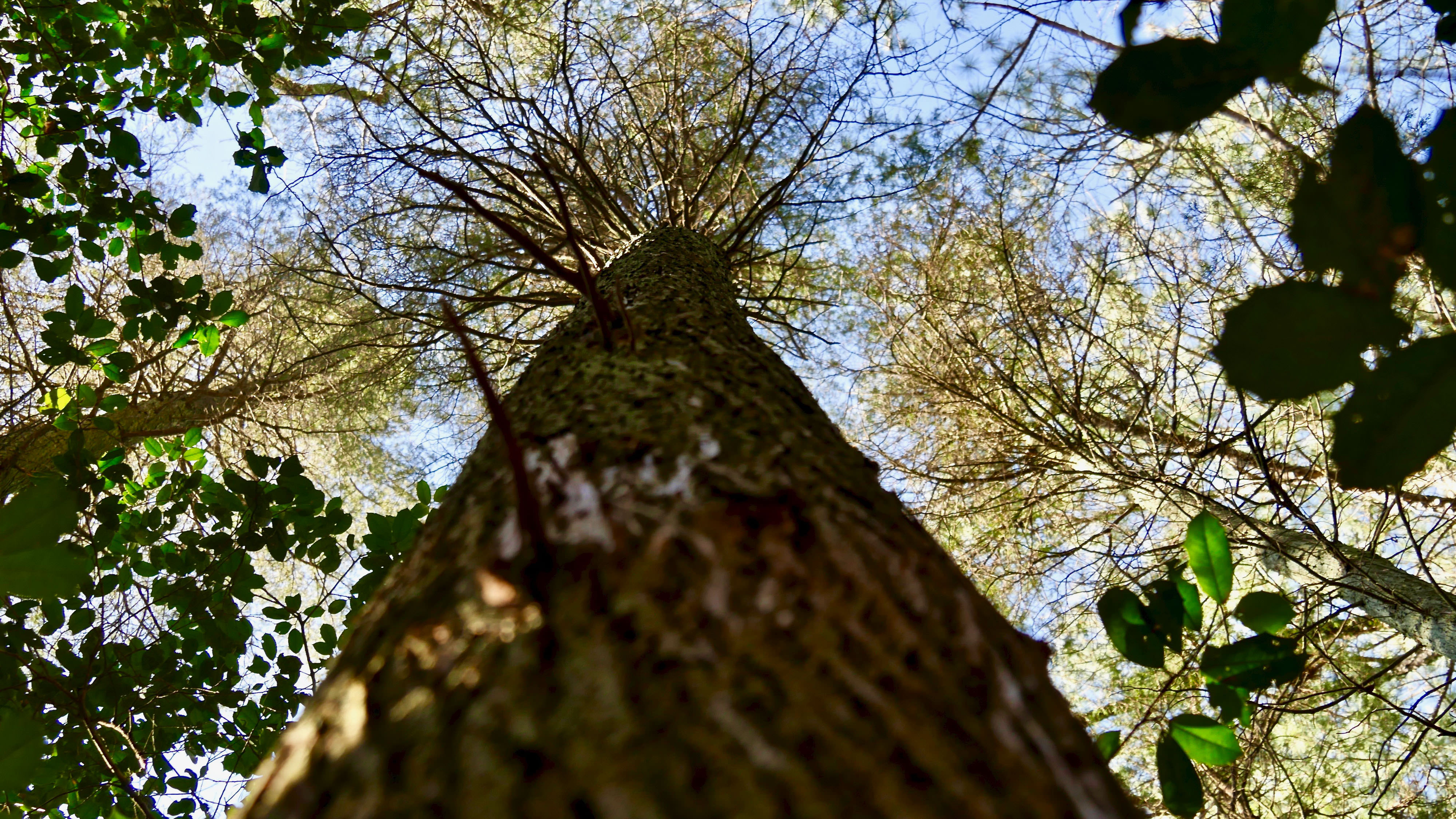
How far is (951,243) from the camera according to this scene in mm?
5355

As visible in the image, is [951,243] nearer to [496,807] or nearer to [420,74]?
[420,74]

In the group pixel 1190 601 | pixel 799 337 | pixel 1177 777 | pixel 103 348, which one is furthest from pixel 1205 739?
pixel 799 337

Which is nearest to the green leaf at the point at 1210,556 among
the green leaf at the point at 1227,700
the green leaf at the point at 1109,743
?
the green leaf at the point at 1227,700

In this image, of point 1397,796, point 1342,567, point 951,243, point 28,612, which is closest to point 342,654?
point 28,612

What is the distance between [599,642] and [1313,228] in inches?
21.2

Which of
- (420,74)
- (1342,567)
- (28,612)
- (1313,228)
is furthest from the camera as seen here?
(420,74)

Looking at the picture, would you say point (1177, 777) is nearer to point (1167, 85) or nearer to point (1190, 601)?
point (1190, 601)

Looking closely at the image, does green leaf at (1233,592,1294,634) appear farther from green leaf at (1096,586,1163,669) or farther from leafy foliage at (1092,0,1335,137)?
leafy foliage at (1092,0,1335,137)

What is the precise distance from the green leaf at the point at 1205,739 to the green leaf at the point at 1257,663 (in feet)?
0.19

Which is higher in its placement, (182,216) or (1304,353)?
(182,216)

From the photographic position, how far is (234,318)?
2582 millimetres

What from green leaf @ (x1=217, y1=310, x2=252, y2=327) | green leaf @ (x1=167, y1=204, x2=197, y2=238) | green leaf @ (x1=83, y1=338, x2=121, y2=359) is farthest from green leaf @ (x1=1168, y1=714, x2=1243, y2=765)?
green leaf @ (x1=167, y1=204, x2=197, y2=238)

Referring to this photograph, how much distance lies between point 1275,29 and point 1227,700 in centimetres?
81

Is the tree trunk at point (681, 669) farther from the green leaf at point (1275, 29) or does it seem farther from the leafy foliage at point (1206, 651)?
the green leaf at point (1275, 29)
